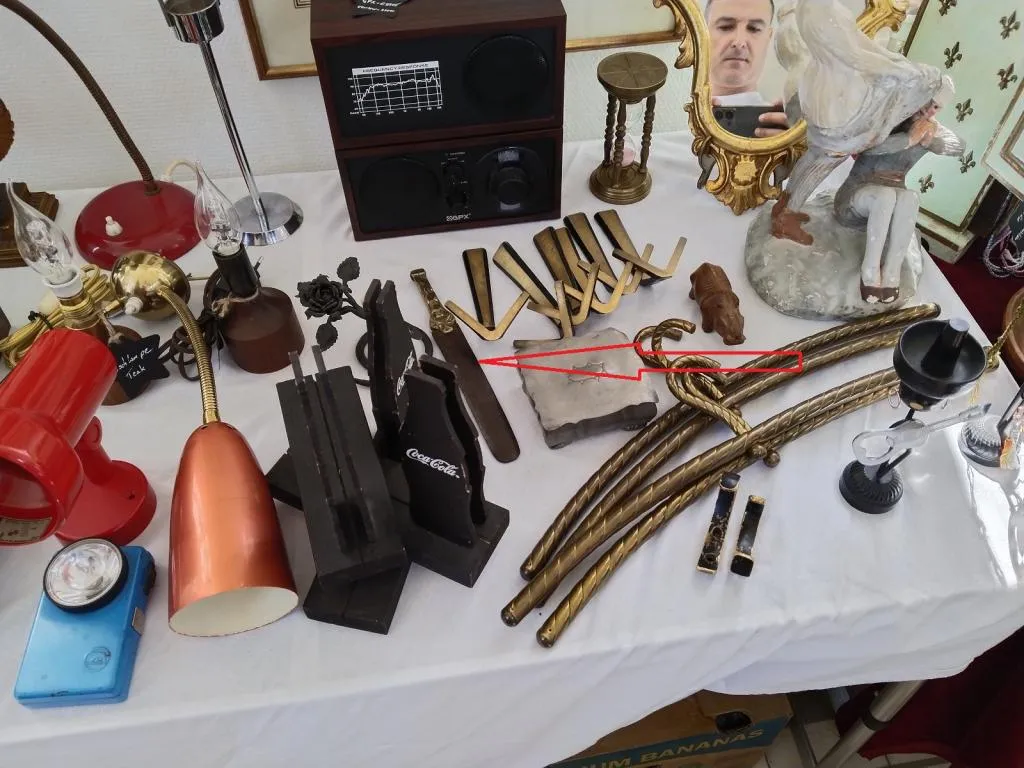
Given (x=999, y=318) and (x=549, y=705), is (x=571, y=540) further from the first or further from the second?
(x=999, y=318)

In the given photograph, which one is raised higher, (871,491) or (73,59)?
(73,59)

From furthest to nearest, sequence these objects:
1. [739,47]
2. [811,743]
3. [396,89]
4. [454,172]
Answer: [811,743] → [739,47] → [454,172] → [396,89]

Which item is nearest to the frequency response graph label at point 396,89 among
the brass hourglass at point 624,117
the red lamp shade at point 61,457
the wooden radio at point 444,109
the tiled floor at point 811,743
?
the wooden radio at point 444,109

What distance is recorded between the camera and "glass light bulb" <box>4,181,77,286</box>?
2.79 ft

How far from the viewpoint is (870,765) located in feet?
4.47

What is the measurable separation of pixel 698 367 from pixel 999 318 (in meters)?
0.57

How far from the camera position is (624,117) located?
1.15m

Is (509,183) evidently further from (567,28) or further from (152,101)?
(152,101)

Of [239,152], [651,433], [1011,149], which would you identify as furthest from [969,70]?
[239,152]

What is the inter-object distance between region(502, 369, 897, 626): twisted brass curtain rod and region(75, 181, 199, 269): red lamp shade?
75cm

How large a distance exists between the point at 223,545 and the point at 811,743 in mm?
1143

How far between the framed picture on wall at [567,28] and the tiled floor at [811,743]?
120cm

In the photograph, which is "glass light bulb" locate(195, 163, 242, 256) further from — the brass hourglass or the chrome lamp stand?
the brass hourglass

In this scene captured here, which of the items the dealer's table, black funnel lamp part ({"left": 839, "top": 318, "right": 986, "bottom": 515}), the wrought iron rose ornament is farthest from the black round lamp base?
the wrought iron rose ornament
